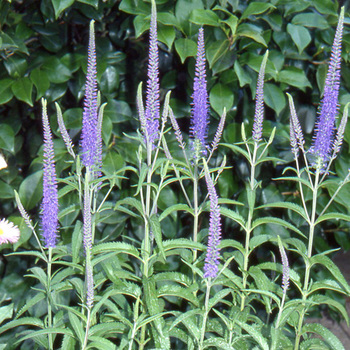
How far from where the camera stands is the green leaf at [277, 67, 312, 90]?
2910mm

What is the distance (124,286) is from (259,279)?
514 mm

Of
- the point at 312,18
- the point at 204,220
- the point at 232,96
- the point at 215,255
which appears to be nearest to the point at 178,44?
the point at 232,96

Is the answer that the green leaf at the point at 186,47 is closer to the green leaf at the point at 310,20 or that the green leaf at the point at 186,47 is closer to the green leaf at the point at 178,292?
the green leaf at the point at 310,20

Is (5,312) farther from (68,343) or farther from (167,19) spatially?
(167,19)

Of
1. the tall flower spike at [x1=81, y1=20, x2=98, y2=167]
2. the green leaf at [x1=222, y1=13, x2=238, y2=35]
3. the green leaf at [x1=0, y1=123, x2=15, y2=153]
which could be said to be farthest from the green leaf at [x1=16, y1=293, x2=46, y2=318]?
the green leaf at [x1=222, y1=13, x2=238, y2=35]

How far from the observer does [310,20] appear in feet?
9.50

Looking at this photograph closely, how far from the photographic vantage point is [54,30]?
3.06 meters

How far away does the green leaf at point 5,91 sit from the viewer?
2.91 m

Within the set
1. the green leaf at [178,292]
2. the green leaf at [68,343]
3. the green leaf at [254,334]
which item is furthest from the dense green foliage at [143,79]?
the green leaf at [254,334]

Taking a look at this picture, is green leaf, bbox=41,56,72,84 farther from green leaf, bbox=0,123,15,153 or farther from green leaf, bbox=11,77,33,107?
green leaf, bbox=0,123,15,153

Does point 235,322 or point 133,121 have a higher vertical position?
point 133,121

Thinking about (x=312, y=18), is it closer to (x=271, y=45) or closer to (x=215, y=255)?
(x=271, y=45)

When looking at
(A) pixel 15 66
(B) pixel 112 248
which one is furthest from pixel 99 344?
(A) pixel 15 66

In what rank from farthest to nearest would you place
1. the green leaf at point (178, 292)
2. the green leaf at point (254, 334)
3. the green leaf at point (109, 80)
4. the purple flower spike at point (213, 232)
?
the green leaf at point (109, 80)
the green leaf at point (178, 292)
the green leaf at point (254, 334)
the purple flower spike at point (213, 232)
